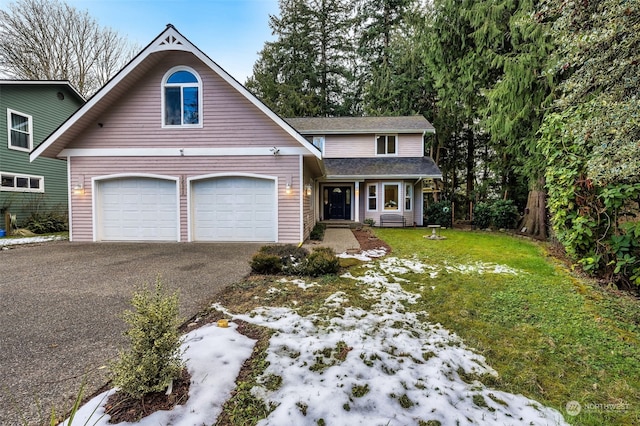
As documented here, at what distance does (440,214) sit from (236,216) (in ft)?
34.2

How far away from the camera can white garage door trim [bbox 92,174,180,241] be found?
9414mm

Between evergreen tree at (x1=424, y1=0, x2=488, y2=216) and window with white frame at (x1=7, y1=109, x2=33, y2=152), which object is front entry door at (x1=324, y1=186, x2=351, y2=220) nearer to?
evergreen tree at (x1=424, y1=0, x2=488, y2=216)

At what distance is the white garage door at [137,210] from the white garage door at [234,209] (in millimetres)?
844

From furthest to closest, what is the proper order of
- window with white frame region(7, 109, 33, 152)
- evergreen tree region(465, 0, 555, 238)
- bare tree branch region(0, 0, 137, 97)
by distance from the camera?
bare tree branch region(0, 0, 137, 97), window with white frame region(7, 109, 33, 152), evergreen tree region(465, 0, 555, 238)

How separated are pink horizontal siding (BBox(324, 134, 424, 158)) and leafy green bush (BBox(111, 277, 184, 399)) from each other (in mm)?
14965

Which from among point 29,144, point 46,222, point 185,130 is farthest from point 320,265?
point 29,144

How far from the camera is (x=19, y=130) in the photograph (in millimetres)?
12242

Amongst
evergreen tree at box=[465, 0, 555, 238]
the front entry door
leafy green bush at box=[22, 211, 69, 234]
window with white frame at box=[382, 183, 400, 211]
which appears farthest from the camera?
the front entry door

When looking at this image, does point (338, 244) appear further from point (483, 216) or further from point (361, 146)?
point (483, 216)

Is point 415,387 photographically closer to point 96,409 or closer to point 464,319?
point 464,319

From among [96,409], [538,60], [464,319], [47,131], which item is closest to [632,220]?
[464,319]

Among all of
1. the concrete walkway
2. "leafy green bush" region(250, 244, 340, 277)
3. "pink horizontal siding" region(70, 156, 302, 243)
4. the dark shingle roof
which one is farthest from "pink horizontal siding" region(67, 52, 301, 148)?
the dark shingle roof

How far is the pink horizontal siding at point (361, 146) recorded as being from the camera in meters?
16.1

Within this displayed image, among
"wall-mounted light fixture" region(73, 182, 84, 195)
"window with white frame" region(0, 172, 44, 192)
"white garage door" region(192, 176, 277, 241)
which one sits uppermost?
"window with white frame" region(0, 172, 44, 192)
